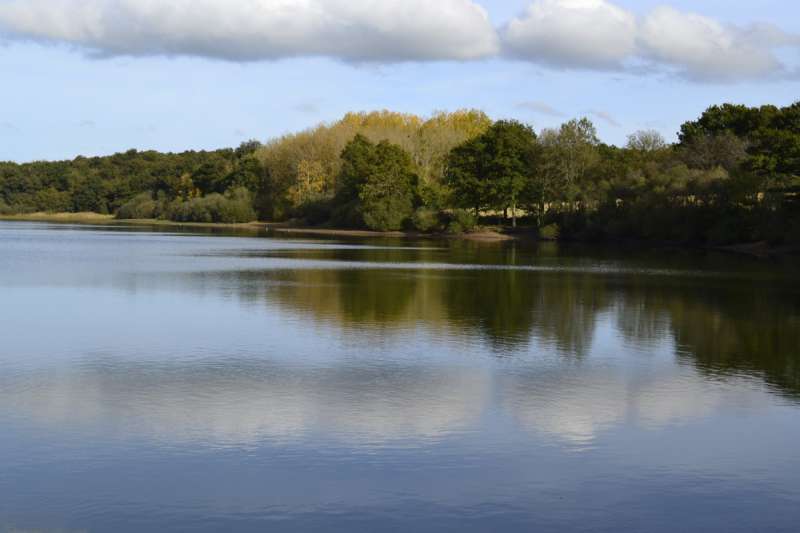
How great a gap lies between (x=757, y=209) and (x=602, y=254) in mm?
12150

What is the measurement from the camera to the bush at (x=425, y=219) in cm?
8744

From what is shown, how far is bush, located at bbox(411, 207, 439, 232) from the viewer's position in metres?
87.4

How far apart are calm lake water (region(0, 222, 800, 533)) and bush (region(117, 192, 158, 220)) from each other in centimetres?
11076

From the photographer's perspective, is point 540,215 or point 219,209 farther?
point 219,209

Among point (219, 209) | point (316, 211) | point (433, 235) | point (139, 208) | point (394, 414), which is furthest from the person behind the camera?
point (139, 208)

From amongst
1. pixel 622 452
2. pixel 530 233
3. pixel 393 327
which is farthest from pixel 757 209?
pixel 622 452

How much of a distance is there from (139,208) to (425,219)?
61.8m

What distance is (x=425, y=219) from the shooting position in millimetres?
87375

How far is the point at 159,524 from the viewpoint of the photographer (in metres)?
8.17

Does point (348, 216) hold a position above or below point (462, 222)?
above

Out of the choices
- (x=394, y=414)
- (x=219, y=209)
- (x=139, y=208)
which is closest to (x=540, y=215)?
(x=219, y=209)

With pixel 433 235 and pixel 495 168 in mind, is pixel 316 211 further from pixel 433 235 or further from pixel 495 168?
pixel 495 168

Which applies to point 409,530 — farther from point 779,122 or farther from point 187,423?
point 779,122

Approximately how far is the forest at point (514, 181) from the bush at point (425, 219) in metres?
0.16
